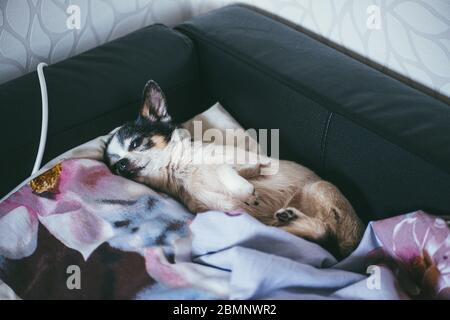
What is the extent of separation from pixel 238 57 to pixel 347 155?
0.32 meters

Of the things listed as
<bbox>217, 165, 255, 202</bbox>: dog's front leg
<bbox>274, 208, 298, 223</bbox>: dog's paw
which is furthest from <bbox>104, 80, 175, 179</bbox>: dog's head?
<bbox>274, 208, 298, 223</bbox>: dog's paw

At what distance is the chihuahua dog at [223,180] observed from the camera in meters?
0.82

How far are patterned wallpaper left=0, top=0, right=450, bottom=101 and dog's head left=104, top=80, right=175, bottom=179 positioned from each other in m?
0.32

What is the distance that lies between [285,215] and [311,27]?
50cm

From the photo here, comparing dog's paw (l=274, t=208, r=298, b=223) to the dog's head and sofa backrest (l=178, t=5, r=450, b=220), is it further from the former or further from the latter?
the dog's head

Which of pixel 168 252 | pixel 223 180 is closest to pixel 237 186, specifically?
pixel 223 180

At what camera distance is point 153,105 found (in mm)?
927

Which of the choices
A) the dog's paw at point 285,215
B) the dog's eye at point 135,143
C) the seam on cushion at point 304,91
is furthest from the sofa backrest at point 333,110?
the dog's eye at point 135,143

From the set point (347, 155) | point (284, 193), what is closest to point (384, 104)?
point (347, 155)

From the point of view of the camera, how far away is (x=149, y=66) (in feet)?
3.34

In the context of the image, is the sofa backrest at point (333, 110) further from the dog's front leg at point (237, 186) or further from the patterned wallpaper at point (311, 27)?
the dog's front leg at point (237, 186)

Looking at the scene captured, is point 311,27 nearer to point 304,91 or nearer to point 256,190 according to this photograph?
point 304,91

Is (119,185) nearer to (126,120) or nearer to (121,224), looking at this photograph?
(121,224)
